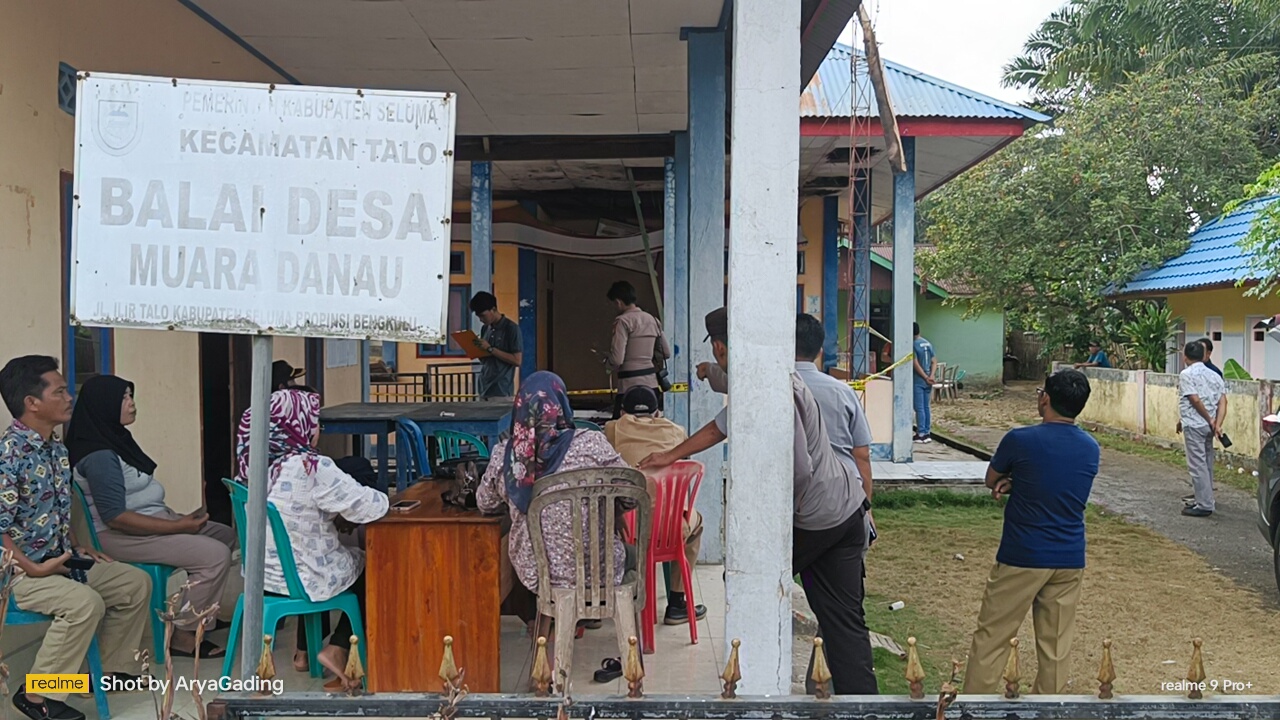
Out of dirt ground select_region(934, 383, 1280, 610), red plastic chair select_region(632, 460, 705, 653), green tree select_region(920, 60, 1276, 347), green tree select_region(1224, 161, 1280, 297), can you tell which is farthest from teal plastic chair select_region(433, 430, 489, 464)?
green tree select_region(920, 60, 1276, 347)

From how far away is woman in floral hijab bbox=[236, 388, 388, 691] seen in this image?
3.85 meters

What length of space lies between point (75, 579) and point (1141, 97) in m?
19.1

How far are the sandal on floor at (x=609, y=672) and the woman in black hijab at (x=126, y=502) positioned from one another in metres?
1.68

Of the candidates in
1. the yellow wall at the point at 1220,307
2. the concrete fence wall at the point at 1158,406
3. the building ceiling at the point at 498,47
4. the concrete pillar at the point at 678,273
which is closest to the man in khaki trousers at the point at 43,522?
the building ceiling at the point at 498,47

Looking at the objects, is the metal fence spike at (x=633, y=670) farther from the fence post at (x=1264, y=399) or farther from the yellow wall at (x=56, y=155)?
the fence post at (x=1264, y=399)

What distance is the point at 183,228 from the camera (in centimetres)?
233

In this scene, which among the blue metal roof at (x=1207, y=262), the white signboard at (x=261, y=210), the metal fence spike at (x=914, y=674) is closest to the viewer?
the metal fence spike at (x=914, y=674)

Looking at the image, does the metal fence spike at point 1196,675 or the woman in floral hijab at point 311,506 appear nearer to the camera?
the metal fence spike at point 1196,675

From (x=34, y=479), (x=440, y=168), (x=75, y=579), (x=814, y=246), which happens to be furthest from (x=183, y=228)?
(x=814, y=246)

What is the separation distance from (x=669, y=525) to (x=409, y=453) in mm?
2310

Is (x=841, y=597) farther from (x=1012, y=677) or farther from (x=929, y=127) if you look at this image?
(x=929, y=127)

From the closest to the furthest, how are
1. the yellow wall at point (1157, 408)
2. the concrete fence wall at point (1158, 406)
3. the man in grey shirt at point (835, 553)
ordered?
the man in grey shirt at point (835, 553)
the concrete fence wall at point (1158, 406)
the yellow wall at point (1157, 408)

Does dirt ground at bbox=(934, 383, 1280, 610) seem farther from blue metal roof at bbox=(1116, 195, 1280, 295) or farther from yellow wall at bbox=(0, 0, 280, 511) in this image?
yellow wall at bbox=(0, 0, 280, 511)

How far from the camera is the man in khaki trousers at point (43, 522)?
141 inches
